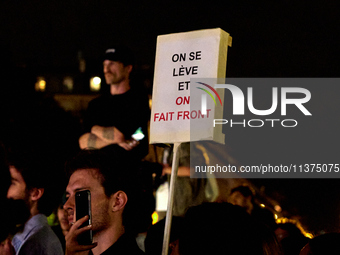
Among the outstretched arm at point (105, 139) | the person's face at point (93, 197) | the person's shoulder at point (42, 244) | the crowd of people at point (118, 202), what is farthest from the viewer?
the outstretched arm at point (105, 139)

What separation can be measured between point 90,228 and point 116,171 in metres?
0.56

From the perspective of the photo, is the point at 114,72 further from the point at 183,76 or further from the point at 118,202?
the point at 118,202

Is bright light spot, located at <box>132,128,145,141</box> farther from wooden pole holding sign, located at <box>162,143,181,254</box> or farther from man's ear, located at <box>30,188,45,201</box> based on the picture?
wooden pole holding sign, located at <box>162,143,181,254</box>

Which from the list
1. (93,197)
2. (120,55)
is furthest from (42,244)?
(120,55)

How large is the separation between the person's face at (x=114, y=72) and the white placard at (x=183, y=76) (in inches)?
84.5

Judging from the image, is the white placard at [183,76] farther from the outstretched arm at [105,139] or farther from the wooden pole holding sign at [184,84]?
the outstretched arm at [105,139]

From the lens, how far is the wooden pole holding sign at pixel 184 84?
388 cm

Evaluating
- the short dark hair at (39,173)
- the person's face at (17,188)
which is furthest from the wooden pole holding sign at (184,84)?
the person's face at (17,188)

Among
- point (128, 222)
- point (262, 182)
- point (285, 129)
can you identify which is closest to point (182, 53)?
point (128, 222)

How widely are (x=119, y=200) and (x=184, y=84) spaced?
38.4 inches

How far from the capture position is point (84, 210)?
11.8ft

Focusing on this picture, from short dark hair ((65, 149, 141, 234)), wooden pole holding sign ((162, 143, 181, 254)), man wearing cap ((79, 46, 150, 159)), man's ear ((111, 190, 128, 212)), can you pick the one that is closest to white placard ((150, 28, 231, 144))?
wooden pole holding sign ((162, 143, 181, 254))

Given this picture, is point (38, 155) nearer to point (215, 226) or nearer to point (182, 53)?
point (182, 53)

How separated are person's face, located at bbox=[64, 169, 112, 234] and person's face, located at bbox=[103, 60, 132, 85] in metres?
2.45
